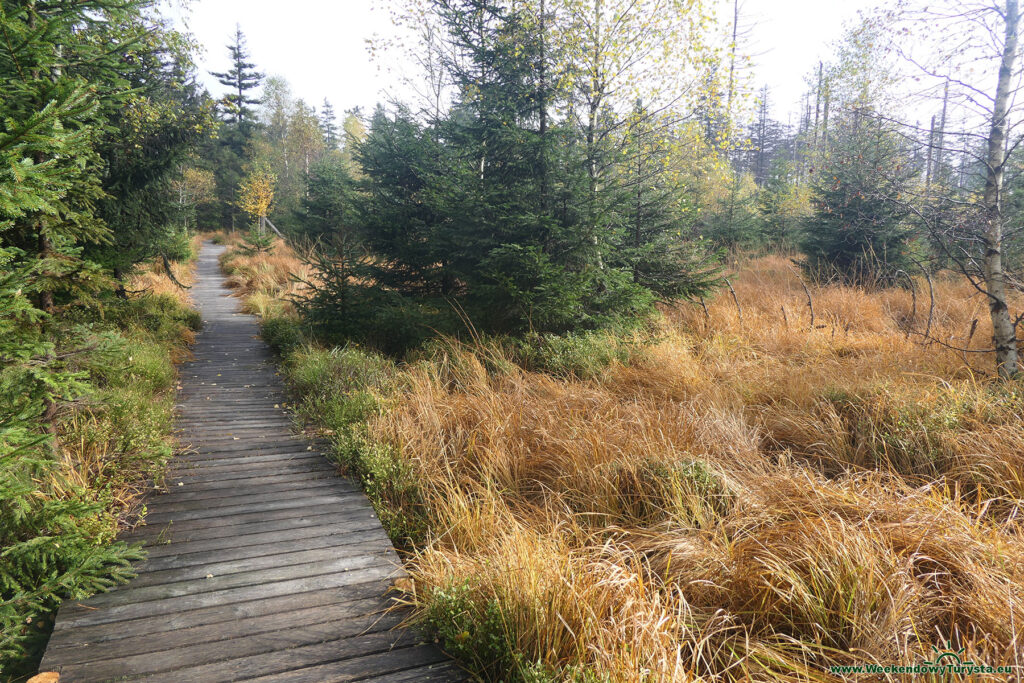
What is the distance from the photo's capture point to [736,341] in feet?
25.2

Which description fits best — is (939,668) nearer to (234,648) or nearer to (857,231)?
(234,648)

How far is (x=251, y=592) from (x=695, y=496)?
2.73m

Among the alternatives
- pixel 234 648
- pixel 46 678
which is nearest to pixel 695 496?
pixel 234 648

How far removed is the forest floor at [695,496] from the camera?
2.31m

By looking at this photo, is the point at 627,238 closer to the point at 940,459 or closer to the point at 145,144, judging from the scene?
the point at 940,459

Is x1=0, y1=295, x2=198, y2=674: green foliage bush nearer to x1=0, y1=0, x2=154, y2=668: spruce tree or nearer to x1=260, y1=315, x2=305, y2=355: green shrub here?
x1=0, y1=0, x2=154, y2=668: spruce tree

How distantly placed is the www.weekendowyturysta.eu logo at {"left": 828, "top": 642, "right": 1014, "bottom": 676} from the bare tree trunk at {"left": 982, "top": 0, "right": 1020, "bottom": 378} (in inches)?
192

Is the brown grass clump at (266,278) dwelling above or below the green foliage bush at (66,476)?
above

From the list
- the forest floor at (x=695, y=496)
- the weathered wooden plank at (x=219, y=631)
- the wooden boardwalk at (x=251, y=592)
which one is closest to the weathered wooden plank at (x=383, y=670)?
the wooden boardwalk at (x=251, y=592)

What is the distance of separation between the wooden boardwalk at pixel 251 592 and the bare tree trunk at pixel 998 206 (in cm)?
656

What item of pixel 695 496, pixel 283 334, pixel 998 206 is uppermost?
pixel 998 206

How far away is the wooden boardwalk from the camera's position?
243 cm

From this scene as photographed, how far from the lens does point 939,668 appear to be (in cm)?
192

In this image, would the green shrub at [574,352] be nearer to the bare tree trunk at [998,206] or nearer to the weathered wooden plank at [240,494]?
the weathered wooden plank at [240,494]
